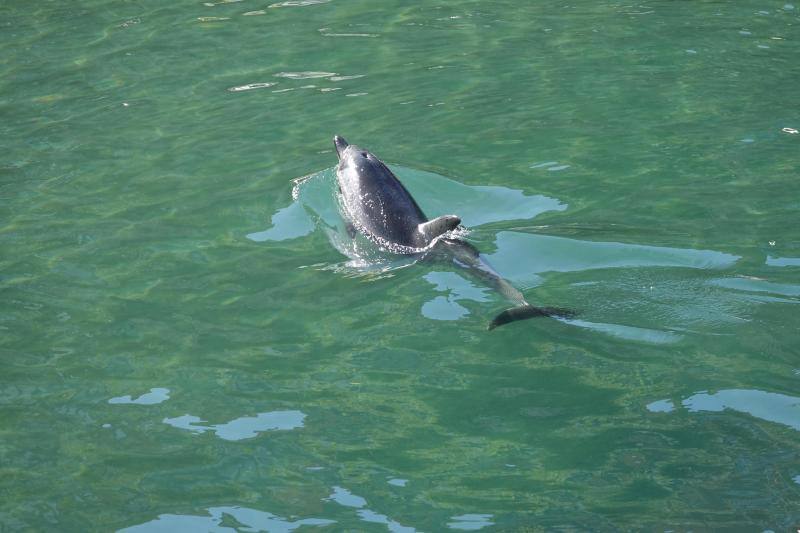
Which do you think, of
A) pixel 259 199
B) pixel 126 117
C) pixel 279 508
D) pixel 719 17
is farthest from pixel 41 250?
pixel 719 17

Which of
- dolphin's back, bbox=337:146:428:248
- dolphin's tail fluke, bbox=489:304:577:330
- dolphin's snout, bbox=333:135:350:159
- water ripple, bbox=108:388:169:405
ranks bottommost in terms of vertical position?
water ripple, bbox=108:388:169:405

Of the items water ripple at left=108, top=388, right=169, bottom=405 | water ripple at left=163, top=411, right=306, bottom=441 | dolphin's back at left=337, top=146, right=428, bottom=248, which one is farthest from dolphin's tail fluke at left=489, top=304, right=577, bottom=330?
water ripple at left=108, top=388, right=169, bottom=405

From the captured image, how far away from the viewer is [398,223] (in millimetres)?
8562

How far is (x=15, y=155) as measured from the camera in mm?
11156

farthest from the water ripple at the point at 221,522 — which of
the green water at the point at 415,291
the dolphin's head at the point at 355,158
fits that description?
the dolphin's head at the point at 355,158

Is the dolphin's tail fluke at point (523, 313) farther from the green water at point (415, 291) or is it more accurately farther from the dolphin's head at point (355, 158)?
the dolphin's head at point (355, 158)

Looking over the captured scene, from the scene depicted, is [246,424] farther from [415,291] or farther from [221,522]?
[415,291]

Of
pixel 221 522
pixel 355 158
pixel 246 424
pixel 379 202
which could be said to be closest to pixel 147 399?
pixel 246 424

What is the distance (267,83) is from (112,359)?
6.59m

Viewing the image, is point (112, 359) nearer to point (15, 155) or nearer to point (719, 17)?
point (15, 155)

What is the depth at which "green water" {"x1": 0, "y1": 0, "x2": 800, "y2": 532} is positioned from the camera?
5.52 m

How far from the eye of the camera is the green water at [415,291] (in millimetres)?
5523

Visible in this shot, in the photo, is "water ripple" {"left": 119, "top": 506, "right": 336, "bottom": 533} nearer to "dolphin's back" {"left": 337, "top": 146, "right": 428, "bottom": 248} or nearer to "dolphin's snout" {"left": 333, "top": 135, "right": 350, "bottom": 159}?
"dolphin's back" {"left": 337, "top": 146, "right": 428, "bottom": 248}

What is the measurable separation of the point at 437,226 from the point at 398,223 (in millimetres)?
687
